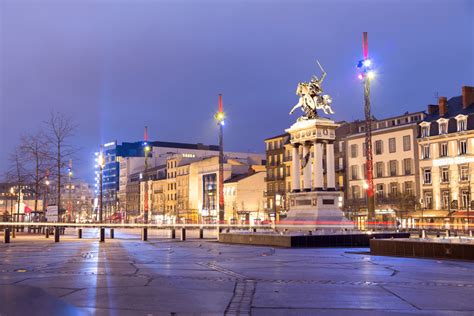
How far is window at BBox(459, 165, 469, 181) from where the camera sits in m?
69.1

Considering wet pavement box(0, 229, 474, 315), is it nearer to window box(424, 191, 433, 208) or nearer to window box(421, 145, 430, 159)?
window box(424, 191, 433, 208)

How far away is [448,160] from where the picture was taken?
71.9 meters

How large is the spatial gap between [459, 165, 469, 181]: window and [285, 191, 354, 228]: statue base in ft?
105

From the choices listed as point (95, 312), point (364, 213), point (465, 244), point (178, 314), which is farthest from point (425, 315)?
point (364, 213)

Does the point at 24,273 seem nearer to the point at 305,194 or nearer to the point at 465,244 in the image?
the point at 465,244

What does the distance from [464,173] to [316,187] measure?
3310 centimetres

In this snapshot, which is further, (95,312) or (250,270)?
(250,270)

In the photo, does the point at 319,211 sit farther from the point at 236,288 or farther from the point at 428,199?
the point at 428,199

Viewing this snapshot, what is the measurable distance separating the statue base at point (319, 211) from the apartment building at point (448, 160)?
96.7 feet

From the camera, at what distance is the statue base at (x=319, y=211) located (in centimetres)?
4141

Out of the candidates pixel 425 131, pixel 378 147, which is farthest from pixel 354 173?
pixel 425 131

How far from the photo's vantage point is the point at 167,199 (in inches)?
5536

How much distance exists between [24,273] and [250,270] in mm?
6363

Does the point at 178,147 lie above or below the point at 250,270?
above
